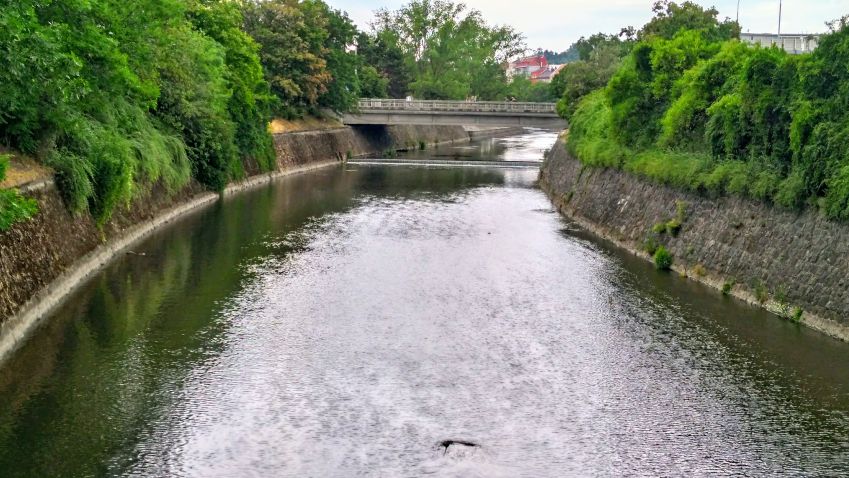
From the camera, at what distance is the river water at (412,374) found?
16.6 m

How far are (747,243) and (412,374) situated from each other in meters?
13.8

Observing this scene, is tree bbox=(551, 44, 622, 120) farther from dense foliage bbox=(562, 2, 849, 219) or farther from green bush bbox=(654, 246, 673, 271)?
green bush bbox=(654, 246, 673, 271)

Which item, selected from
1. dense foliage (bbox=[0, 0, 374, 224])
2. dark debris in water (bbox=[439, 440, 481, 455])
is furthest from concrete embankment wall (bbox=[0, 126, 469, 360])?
dark debris in water (bbox=[439, 440, 481, 455])

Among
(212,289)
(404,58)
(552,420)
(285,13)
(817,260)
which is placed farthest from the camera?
(404,58)

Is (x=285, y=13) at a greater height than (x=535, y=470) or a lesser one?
greater

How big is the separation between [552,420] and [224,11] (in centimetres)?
4644

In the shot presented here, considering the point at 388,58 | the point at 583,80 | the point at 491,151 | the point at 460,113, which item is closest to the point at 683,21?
the point at 583,80

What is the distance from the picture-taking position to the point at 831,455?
1683cm

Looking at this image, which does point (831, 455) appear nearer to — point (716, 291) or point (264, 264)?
point (716, 291)

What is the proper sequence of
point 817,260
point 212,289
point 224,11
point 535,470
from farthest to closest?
point 224,11
point 212,289
point 817,260
point 535,470

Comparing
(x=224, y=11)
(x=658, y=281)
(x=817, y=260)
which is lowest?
(x=658, y=281)

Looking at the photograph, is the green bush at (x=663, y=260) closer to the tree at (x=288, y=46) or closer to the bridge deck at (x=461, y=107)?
the tree at (x=288, y=46)

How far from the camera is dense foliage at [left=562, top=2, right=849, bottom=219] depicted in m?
26.5

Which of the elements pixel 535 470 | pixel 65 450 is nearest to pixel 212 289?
pixel 65 450
